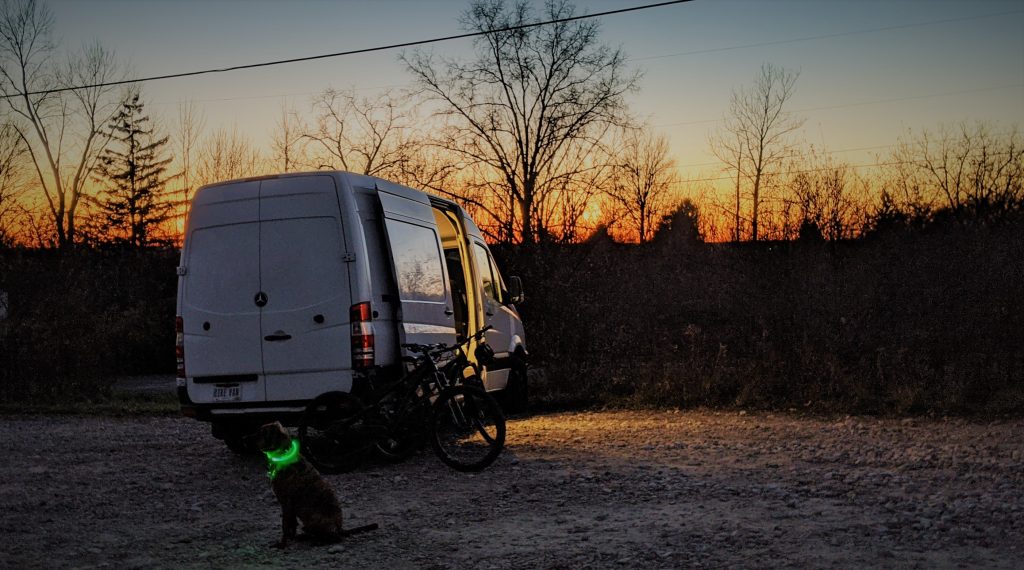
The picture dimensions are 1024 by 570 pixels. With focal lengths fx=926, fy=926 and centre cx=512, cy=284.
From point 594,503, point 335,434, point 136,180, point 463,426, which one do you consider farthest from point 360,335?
point 136,180

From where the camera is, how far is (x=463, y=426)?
8602 millimetres

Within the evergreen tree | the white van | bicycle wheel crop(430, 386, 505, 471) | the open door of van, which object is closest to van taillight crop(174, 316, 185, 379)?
the white van

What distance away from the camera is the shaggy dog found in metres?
5.70

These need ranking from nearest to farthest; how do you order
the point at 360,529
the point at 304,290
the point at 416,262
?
the point at 360,529
the point at 304,290
the point at 416,262

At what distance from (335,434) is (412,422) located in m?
0.72

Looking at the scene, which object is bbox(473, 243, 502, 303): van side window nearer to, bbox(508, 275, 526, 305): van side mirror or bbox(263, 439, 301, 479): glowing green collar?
bbox(508, 275, 526, 305): van side mirror

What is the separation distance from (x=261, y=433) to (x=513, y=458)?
140 inches

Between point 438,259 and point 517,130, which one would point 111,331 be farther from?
point 517,130

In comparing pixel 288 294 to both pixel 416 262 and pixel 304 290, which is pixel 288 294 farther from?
pixel 416 262

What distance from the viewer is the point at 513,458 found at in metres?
8.91

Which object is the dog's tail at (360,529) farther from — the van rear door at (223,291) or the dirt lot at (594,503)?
the van rear door at (223,291)

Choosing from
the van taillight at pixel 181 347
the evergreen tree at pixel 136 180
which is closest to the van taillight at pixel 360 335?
the van taillight at pixel 181 347

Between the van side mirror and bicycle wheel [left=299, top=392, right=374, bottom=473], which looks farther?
the van side mirror

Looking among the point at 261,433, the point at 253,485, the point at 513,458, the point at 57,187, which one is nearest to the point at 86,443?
the point at 253,485
